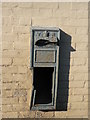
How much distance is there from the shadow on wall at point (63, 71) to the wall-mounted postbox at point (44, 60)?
0.13 metres

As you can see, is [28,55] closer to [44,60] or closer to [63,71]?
[44,60]

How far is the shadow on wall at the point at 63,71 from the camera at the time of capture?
2.15 meters

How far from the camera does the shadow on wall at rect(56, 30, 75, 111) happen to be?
215 centimetres

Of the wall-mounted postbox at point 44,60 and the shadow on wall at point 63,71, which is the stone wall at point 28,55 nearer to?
the shadow on wall at point 63,71

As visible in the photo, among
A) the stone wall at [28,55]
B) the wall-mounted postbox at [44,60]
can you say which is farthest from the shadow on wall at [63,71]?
the wall-mounted postbox at [44,60]

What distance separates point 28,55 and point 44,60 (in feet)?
0.80

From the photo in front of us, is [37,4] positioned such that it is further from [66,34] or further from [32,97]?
[32,97]

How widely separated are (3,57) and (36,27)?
0.52 meters

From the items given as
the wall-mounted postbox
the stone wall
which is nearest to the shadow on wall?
the stone wall

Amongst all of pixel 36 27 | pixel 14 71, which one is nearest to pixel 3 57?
pixel 14 71

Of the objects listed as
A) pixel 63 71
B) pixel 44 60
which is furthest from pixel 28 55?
pixel 63 71

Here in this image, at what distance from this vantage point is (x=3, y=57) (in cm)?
216

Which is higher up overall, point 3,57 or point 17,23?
point 17,23

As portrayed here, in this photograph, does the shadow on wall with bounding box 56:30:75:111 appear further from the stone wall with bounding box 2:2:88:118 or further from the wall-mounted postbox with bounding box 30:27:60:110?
the wall-mounted postbox with bounding box 30:27:60:110
